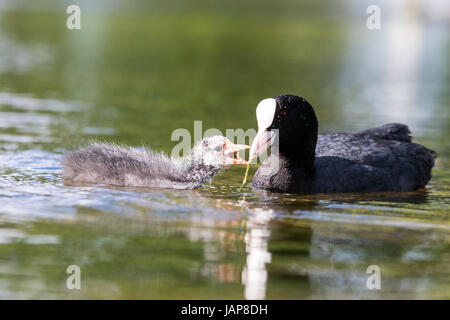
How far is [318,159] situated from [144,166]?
167cm

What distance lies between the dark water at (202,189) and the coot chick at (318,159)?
0.60 ft

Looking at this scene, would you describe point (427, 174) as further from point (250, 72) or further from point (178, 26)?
point (178, 26)

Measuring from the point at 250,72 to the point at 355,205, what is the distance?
10.2 m

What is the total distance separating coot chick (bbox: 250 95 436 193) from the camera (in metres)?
6.73

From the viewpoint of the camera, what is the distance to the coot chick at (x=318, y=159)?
22.1 ft

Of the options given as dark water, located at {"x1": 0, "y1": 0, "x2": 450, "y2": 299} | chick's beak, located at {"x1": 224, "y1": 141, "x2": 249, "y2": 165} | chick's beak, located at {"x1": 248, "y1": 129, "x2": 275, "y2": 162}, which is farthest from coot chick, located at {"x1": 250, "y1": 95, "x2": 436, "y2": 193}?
chick's beak, located at {"x1": 224, "y1": 141, "x2": 249, "y2": 165}

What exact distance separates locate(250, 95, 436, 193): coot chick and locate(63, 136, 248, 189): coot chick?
0.37 metres

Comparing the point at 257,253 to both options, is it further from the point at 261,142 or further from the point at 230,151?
the point at 230,151

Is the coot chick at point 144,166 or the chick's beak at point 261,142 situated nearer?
the chick's beak at point 261,142

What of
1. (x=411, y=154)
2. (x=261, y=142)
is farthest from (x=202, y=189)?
(x=411, y=154)

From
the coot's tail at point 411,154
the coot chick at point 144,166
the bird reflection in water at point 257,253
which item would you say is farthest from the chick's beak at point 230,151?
the coot's tail at point 411,154

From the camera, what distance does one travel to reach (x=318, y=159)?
282 inches

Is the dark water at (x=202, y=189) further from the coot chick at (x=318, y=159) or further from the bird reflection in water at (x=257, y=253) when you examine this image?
the coot chick at (x=318, y=159)

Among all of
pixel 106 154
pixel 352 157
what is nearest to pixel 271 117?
pixel 352 157
